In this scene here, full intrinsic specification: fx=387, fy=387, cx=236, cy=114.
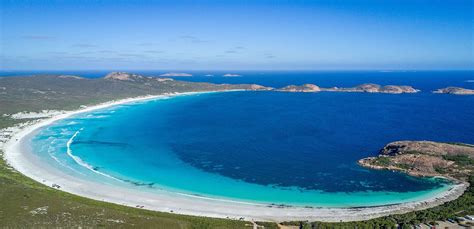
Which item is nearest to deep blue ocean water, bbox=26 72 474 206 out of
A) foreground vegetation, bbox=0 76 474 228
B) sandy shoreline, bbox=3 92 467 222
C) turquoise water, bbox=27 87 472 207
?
turquoise water, bbox=27 87 472 207

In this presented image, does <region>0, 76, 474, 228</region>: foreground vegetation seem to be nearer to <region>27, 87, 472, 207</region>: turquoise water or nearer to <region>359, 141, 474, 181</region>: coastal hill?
<region>359, 141, 474, 181</region>: coastal hill

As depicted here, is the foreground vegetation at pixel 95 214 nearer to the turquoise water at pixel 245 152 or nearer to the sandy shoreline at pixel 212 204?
the sandy shoreline at pixel 212 204

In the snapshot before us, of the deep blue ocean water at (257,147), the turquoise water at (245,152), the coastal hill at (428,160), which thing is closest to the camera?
the turquoise water at (245,152)

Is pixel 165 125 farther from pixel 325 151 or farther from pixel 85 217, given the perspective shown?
pixel 85 217

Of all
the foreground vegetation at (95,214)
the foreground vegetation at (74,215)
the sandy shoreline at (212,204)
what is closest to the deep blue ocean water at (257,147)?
the sandy shoreline at (212,204)

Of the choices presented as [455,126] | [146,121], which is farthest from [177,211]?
[455,126]

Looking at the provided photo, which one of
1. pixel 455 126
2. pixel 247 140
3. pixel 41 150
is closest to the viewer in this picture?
pixel 41 150

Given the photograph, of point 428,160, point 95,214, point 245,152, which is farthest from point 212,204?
point 428,160
